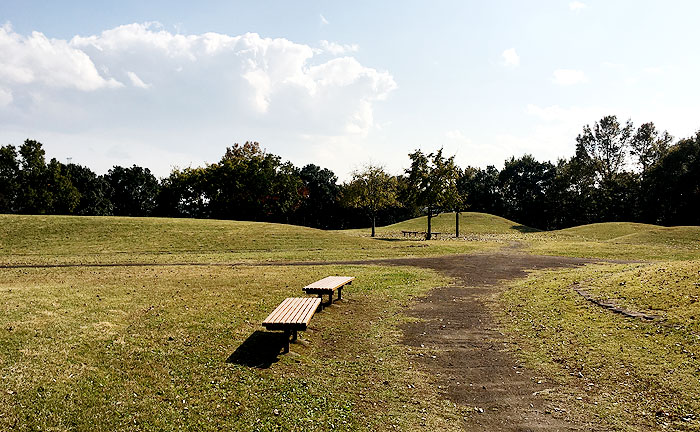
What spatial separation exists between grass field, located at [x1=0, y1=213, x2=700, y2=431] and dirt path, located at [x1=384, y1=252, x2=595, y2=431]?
42cm

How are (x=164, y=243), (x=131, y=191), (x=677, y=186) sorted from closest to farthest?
1. (x=164, y=243)
2. (x=677, y=186)
3. (x=131, y=191)

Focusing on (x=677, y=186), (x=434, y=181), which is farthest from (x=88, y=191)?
(x=677, y=186)

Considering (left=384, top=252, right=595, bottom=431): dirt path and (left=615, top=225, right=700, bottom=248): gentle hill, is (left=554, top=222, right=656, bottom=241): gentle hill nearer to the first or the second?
(left=615, top=225, right=700, bottom=248): gentle hill

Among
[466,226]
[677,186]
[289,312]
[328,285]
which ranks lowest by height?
[289,312]

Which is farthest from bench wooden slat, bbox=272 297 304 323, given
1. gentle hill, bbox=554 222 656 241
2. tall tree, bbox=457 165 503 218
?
tall tree, bbox=457 165 503 218

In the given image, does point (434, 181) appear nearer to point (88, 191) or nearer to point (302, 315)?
point (302, 315)

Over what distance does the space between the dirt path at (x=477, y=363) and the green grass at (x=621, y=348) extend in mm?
474

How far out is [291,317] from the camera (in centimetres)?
923

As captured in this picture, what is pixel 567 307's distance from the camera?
45.0 ft

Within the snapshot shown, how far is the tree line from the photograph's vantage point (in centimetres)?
6319

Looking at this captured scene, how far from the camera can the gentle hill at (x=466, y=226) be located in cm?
7362

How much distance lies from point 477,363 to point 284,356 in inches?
165

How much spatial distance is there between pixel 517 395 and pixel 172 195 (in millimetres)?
94563

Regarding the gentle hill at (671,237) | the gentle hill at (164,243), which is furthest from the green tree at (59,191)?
the gentle hill at (671,237)
